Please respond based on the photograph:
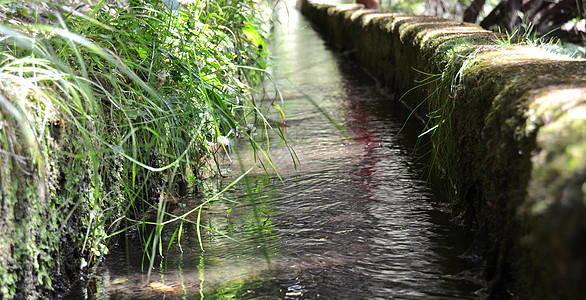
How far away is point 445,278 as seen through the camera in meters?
2.22

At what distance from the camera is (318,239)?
2.64m

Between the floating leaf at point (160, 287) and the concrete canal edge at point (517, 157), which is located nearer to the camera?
the concrete canal edge at point (517, 157)

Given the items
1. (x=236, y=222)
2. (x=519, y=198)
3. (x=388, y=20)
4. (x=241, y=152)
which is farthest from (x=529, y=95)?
→ (x=388, y=20)

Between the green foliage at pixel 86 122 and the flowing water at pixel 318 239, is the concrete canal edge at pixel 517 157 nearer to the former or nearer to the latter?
the flowing water at pixel 318 239

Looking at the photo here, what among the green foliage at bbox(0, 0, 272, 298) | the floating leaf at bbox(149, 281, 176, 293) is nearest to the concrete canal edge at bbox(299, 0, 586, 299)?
the green foliage at bbox(0, 0, 272, 298)

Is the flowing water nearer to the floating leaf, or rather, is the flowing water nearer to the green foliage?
the floating leaf

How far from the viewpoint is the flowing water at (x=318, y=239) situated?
223 cm

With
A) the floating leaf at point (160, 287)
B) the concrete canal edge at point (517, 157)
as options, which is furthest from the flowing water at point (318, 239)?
the concrete canal edge at point (517, 157)

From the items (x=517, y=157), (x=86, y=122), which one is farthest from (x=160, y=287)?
(x=517, y=157)

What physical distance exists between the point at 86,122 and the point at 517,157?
1.57m

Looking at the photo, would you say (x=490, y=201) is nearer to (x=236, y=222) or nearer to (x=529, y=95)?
(x=529, y=95)

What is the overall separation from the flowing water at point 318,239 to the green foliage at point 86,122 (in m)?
0.26

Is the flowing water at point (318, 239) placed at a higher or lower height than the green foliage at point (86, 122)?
lower

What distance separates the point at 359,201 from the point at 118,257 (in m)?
1.20
